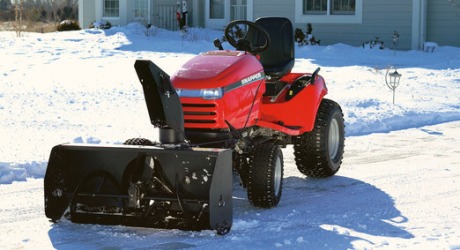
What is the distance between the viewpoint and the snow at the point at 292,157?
6812 mm

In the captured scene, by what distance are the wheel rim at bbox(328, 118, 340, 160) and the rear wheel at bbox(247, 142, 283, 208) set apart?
1880 millimetres

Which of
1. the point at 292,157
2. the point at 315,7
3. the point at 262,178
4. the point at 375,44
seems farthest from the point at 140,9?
the point at 262,178

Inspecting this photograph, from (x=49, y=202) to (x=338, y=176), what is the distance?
335 centimetres

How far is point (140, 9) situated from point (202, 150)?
26.5m

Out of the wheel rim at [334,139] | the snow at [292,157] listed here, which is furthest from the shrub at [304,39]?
the wheel rim at [334,139]

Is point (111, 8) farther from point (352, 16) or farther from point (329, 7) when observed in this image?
point (352, 16)

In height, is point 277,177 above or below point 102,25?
below

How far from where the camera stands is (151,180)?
704 centimetres

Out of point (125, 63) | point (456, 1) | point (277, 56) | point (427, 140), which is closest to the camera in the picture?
point (277, 56)

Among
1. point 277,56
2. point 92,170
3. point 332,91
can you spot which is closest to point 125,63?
point 332,91

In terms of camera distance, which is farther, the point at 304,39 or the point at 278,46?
the point at 304,39

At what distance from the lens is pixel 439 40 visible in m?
25.3

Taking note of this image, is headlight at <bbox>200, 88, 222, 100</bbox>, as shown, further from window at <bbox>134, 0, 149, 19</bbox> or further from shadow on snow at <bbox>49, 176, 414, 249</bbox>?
window at <bbox>134, 0, 149, 19</bbox>

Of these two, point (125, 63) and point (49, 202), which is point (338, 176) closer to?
point (49, 202)
